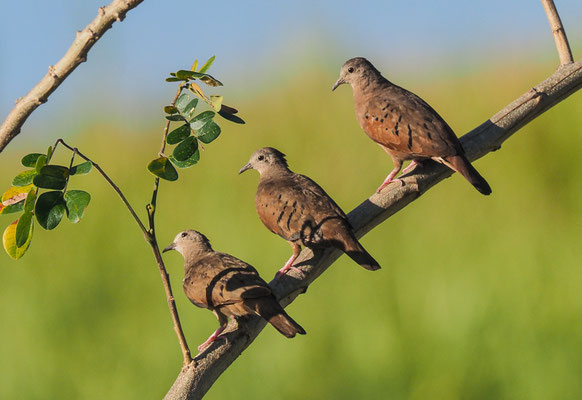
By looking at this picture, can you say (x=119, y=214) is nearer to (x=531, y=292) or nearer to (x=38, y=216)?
(x=531, y=292)

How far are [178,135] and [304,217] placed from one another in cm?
134

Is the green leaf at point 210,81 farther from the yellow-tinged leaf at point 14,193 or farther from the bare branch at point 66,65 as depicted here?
the yellow-tinged leaf at point 14,193

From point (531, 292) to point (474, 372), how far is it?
0.76 metres

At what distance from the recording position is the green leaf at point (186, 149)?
2076 millimetres

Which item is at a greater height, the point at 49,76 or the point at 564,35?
the point at 49,76

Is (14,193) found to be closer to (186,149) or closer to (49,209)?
(49,209)

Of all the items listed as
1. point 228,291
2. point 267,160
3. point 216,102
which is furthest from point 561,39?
point 216,102

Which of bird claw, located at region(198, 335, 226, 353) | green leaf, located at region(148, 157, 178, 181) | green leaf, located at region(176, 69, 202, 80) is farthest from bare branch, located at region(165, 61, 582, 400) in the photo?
green leaf, located at region(176, 69, 202, 80)

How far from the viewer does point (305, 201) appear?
3.47m

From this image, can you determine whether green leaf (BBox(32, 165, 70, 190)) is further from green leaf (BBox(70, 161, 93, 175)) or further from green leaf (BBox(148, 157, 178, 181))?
green leaf (BBox(148, 157, 178, 181))

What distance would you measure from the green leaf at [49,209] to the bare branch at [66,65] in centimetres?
19

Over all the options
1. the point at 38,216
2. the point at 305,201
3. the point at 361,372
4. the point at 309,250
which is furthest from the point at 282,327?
the point at 361,372

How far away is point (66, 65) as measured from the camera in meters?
1.85

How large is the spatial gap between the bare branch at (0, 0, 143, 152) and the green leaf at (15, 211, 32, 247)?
219mm
